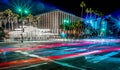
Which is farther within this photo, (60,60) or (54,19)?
(54,19)

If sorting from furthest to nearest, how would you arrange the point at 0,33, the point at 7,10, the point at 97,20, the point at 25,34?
the point at 97,20
the point at 7,10
the point at 25,34
the point at 0,33

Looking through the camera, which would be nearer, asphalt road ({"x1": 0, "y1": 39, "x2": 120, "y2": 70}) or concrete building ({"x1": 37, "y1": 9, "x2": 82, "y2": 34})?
asphalt road ({"x1": 0, "y1": 39, "x2": 120, "y2": 70})

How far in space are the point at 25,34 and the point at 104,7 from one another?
136ft

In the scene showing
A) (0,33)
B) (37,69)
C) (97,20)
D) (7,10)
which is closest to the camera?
(37,69)

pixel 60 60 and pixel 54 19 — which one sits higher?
pixel 54 19

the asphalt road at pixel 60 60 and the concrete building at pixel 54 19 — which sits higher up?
the concrete building at pixel 54 19

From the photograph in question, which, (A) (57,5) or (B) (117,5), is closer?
(B) (117,5)

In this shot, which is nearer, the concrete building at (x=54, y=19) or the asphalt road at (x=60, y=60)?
the asphalt road at (x=60, y=60)

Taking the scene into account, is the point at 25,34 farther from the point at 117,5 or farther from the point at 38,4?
the point at 117,5

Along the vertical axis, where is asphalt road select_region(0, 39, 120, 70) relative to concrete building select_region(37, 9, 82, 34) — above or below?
below

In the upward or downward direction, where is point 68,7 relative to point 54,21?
upward

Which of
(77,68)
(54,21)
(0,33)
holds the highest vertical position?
(54,21)

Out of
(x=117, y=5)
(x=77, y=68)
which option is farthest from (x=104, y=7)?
(x=77, y=68)

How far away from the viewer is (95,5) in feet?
51.7
